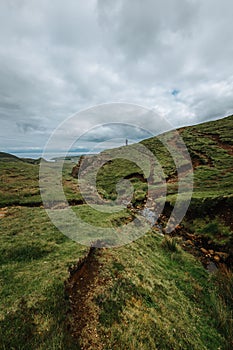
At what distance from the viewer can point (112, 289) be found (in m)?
7.35

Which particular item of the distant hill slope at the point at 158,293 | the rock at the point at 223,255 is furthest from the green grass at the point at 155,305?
the rock at the point at 223,255

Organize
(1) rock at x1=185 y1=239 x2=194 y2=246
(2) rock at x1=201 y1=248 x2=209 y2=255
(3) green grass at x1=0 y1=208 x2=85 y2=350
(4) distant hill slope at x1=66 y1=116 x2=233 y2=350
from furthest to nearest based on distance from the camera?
(1) rock at x1=185 y1=239 x2=194 y2=246 → (2) rock at x1=201 y1=248 x2=209 y2=255 → (4) distant hill slope at x1=66 y1=116 x2=233 y2=350 → (3) green grass at x1=0 y1=208 x2=85 y2=350

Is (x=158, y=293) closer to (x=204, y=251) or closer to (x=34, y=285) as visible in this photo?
(x=34, y=285)

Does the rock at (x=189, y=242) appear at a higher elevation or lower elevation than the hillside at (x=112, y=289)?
lower

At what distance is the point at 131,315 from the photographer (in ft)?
21.3

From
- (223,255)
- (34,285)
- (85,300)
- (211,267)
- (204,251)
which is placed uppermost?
(34,285)

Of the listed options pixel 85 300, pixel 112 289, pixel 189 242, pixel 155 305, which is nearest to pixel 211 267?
pixel 189 242

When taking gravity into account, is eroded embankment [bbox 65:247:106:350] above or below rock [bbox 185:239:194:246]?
above

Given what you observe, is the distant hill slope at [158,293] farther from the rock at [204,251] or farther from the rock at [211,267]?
the rock at [211,267]

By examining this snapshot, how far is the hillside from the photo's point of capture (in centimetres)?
558

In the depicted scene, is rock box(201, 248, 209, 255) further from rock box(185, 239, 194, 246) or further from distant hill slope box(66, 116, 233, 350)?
rock box(185, 239, 194, 246)

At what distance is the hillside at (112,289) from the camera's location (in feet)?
18.3

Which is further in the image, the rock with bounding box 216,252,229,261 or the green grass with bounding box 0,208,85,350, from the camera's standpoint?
the rock with bounding box 216,252,229,261

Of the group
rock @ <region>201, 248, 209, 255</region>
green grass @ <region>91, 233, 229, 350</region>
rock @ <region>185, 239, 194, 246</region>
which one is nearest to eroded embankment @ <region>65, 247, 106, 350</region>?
green grass @ <region>91, 233, 229, 350</region>
